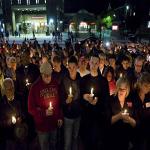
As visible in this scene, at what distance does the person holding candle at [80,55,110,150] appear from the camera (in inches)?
229

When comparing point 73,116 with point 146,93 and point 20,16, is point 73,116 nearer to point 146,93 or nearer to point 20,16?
point 146,93

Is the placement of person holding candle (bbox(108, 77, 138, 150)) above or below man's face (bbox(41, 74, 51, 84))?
below

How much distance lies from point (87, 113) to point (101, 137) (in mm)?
615

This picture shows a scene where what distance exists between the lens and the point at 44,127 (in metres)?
5.23

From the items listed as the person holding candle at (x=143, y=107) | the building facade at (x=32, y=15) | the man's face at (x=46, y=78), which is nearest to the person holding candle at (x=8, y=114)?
the man's face at (x=46, y=78)

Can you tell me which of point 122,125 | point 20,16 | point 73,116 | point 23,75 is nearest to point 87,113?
point 73,116

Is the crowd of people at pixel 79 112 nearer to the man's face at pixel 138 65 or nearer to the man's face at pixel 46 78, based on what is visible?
the man's face at pixel 46 78

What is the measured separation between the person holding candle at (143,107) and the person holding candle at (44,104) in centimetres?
147

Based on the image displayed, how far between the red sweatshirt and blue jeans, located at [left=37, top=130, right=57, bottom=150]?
9 centimetres

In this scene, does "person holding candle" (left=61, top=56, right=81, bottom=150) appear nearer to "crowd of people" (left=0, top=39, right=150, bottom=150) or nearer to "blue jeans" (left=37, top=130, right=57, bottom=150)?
"crowd of people" (left=0, top=39, right=150, bottom=150)

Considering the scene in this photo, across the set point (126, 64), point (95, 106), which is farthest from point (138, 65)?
point (95, 106)

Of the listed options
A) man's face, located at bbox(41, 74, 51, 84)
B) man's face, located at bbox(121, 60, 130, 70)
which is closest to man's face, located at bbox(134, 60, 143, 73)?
man's face, located at bbox(121, 60, 130, 70)

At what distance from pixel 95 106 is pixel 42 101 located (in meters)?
1.26

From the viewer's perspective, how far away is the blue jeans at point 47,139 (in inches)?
207
